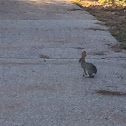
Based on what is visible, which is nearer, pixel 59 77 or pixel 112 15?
pixel 59 77

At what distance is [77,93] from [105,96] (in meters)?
0.40

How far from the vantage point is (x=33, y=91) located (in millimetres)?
6586

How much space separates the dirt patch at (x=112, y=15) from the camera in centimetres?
1160

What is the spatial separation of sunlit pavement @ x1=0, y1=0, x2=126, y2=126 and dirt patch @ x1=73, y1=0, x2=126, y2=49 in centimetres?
25

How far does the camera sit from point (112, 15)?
51.5 feet

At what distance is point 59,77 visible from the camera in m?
7.38

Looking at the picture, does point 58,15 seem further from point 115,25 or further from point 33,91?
point 33,91

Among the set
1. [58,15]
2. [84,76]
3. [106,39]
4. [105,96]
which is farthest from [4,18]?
[105,96]

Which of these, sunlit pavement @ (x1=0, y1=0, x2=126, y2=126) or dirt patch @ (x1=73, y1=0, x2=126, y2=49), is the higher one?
sunlit pavement @ (x1=0, y1=0, x2=126, y2=126)

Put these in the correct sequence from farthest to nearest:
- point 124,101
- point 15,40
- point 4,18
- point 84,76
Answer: point 4,18 < point 15,40 < point 84,76 < point 124,101

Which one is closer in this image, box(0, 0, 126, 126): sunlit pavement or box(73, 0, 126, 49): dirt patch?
box(0, 0, 126, 126): sunlit pavement

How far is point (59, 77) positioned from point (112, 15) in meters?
8.68

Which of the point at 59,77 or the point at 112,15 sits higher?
the point at 59,77

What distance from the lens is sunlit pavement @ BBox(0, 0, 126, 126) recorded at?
557 centimetres
